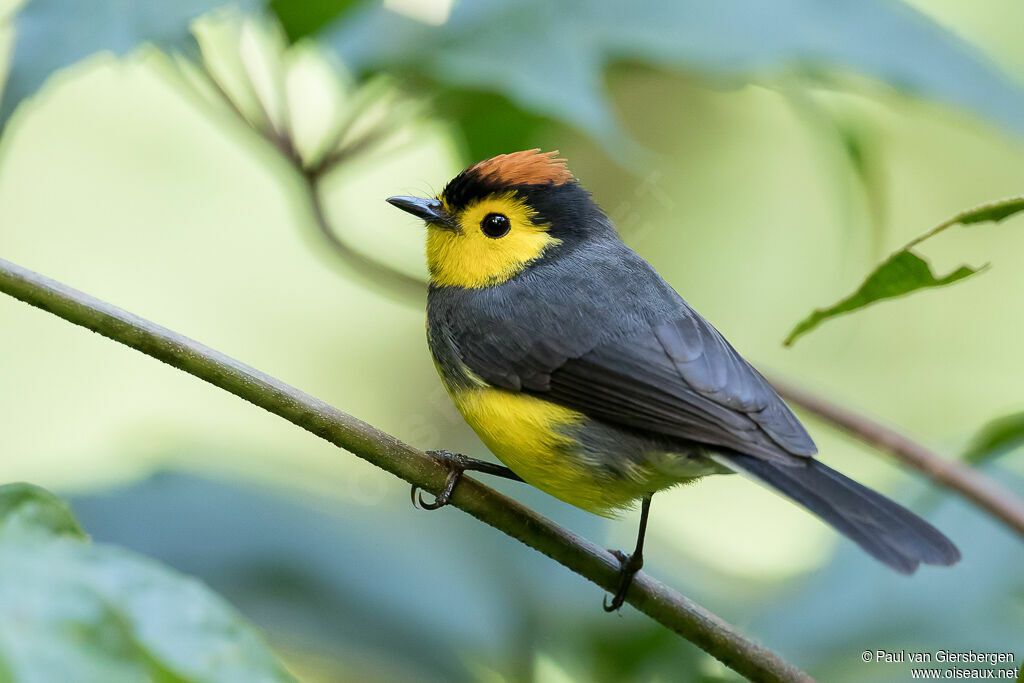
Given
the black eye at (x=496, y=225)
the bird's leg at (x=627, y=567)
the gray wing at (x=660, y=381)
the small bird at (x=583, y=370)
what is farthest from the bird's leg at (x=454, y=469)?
the black eye at (x=496, y=225)

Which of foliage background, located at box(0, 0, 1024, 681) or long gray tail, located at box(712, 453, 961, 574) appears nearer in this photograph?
long gray tail, located at box(712, 453, 961, 574)

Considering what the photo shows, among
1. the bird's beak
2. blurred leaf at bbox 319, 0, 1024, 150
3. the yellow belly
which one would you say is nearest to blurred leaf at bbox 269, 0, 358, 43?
blurred leaf at bbox 319, 0, 1024, 150

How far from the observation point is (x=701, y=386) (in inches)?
92.8

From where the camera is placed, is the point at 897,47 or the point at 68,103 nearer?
the point at 897,47

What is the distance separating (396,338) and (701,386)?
268 centimetres

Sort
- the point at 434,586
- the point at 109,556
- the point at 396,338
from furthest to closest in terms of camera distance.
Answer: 1. the point at 396,338
2. the point at 434,586
3. the point at 109,556

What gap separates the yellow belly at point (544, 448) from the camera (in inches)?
95.8

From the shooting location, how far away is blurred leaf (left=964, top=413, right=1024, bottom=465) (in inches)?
85.4

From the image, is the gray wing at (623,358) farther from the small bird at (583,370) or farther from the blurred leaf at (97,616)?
the blurred leaf at (97,616)

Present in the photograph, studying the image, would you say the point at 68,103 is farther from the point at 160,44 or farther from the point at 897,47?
the point at 897,47

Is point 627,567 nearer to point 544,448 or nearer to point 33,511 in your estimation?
point 544,448

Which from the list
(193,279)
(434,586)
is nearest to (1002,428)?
(434,586)

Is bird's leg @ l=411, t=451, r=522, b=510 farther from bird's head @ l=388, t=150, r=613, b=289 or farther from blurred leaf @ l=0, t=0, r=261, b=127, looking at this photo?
blurred leaf @ l=0, t=0, r=261, b=127

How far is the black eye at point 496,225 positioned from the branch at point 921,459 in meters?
0.85
